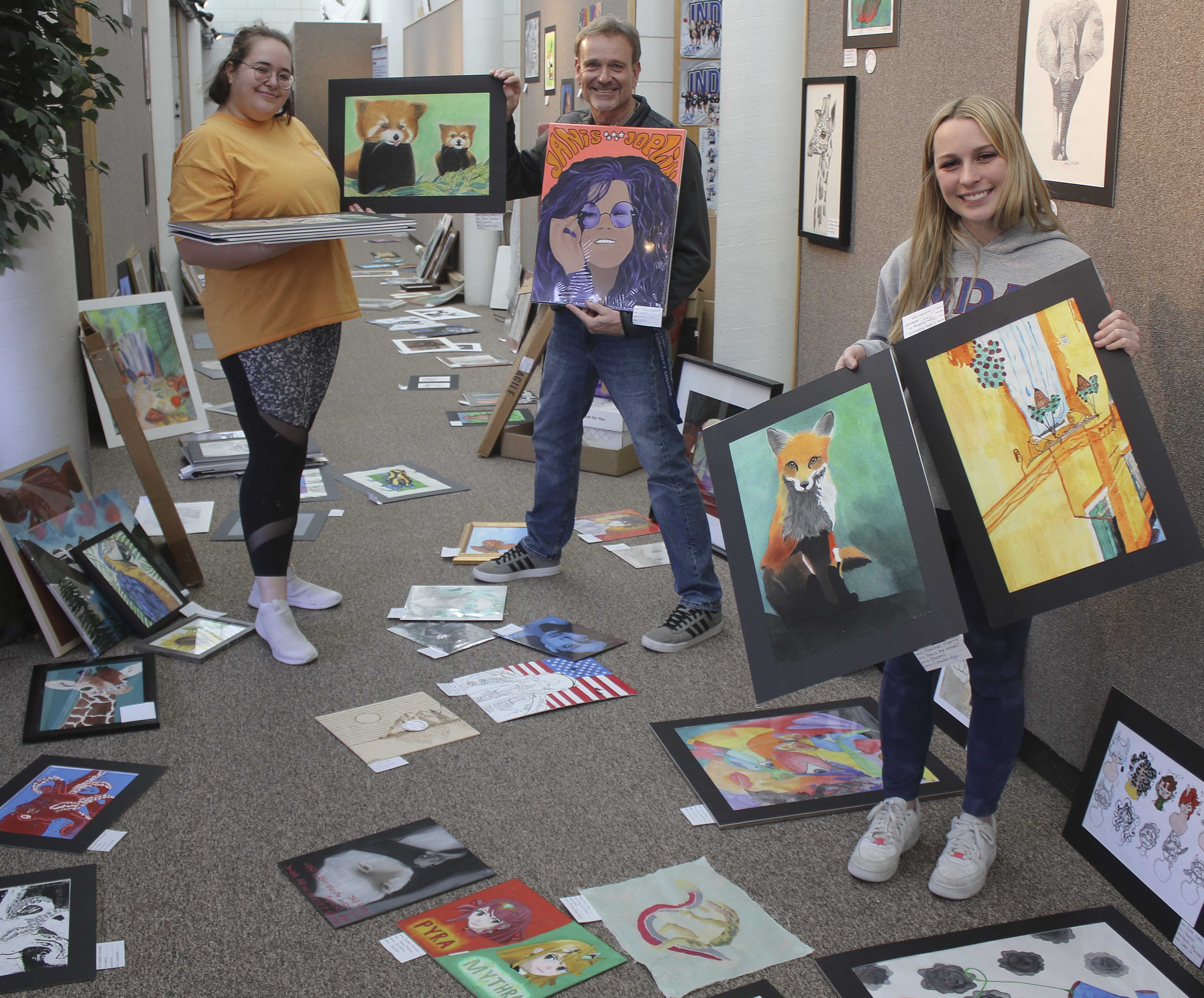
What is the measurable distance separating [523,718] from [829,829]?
29.4 inches

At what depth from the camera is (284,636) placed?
2.73 meters

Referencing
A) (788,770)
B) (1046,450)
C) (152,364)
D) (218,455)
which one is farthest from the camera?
(218,455)

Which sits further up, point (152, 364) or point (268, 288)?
point (268, 288)

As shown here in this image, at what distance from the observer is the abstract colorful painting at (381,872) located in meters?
1.85

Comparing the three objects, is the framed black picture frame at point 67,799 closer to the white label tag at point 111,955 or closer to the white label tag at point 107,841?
the white label tag at point 107,841

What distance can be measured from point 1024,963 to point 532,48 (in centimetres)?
715

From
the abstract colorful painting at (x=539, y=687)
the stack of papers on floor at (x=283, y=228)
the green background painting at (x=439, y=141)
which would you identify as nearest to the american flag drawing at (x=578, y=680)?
the abstract colorful painting at (x=539, y=687)

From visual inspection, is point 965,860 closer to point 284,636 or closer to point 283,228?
point 284,636

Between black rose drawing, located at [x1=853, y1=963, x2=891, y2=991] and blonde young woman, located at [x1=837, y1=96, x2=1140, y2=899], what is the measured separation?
8.8 inches

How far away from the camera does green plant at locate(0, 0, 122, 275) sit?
252 cm

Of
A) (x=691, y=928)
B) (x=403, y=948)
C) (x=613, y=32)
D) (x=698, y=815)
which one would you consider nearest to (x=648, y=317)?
(x=613, y=32)

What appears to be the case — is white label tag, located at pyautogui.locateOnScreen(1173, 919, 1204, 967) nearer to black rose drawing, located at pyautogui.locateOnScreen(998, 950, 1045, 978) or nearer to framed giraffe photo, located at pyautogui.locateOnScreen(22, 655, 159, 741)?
black rose drawing, located at pyautogui.locateOnScreen(998, 950, 1045, 978)

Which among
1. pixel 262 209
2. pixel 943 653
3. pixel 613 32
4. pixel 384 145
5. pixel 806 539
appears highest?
pixel 613 32

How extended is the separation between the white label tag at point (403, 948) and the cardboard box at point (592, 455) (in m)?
2.65
